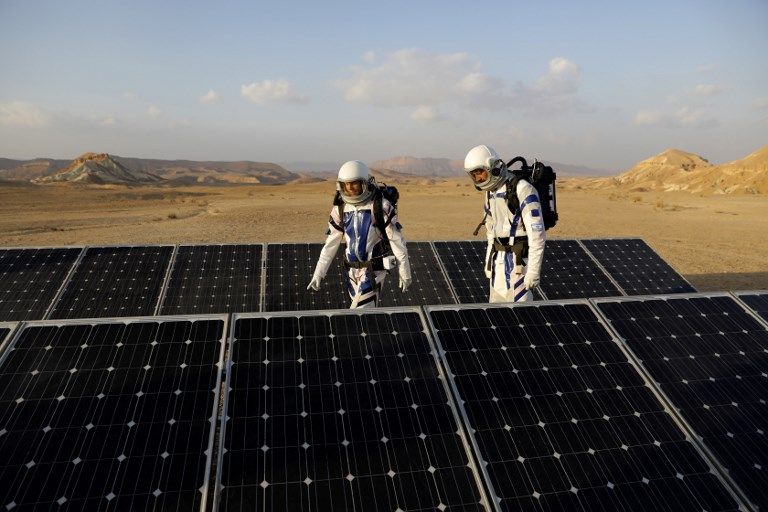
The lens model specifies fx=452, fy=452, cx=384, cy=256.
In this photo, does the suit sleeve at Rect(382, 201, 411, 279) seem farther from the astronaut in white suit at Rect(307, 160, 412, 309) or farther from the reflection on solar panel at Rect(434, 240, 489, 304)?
the reflection on solar panel at Rect(434, 240, 489, 304)

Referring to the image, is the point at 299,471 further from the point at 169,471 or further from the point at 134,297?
the point at 134,297

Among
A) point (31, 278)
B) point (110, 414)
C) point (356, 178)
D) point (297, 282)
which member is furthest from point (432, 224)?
point (110, 414)

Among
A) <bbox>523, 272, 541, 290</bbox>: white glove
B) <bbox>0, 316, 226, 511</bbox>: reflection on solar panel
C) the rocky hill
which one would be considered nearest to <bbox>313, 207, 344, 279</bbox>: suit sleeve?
<bbox>0, 316, 226, 511</bbox>: reflection on solar panel

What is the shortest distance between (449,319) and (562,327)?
4.04 feet

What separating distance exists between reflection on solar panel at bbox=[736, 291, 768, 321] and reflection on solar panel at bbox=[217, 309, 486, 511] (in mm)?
4172

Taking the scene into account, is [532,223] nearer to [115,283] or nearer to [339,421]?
[339,421]

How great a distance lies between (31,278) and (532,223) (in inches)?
365

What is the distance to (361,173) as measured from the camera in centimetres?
659

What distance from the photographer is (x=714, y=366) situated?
15.2 ft

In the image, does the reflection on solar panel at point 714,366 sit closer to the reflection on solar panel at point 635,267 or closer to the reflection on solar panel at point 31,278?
the reflection on solar panel at point 635,267

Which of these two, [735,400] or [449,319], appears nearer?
[735,400]

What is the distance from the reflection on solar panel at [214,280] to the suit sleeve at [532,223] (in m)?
5.14

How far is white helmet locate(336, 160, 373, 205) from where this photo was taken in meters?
6.51

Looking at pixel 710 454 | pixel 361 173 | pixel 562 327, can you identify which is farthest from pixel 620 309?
pixel 361 173
